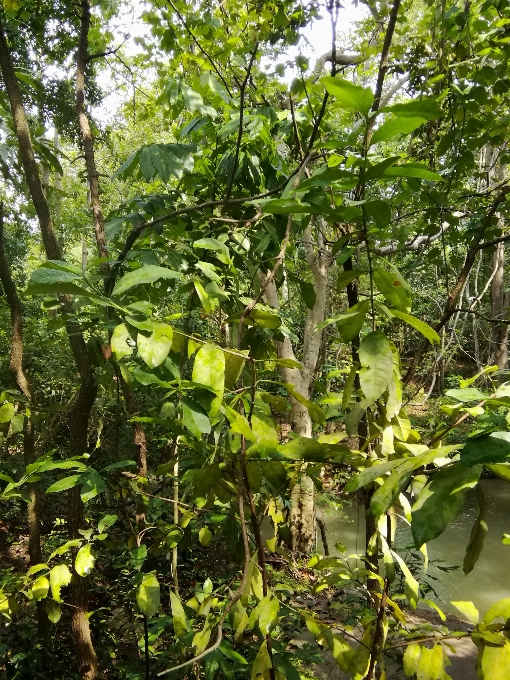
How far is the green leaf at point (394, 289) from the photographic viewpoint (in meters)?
0.64

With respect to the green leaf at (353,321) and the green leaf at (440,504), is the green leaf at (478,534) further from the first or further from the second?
the green leaf at (353,321)

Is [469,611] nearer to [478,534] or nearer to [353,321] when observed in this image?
[478,534]

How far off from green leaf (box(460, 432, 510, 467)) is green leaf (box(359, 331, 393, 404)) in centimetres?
18

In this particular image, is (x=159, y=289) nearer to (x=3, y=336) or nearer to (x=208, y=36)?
(x=208, y=36)

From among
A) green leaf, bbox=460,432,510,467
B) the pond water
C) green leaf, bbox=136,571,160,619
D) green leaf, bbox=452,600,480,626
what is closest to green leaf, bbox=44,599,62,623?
green leaf, bbox=136,571,160,619

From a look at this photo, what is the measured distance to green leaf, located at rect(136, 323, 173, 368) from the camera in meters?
0.59

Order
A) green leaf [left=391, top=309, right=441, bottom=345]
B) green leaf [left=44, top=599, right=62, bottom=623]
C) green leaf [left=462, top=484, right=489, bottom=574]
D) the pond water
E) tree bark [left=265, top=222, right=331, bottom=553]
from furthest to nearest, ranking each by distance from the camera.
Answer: the pond water < tree bark [left=265, top=222, right=331, bottom=553] < green leaf [left=44, top=599, right=62, bottom=623] < green leaf [left=391, top=309, right=441, bottom=345] < green leaf [left=462, top=484, right=489, bottom=574]

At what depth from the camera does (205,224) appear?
124 cm

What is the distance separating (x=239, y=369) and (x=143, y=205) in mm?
636

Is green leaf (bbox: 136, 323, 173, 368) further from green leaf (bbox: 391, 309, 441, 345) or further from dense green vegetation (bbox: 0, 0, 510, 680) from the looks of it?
green leaf (bbox: 391, 309, 441, 345)

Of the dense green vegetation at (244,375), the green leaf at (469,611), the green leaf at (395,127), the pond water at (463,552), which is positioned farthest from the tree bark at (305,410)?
the green leaf at (395,127)

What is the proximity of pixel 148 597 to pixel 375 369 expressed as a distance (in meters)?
0.73

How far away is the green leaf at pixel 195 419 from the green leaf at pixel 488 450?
0.35 meters

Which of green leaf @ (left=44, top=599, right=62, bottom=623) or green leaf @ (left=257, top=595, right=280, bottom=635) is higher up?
green leaf @ (left=257, top=595, right=280, bottom=635)
